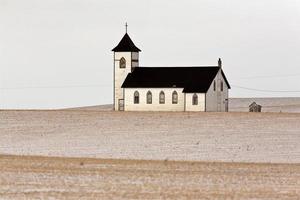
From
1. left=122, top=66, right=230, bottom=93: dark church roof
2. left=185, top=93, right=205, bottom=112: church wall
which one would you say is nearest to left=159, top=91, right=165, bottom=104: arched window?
left=122, top=66, right=230, bottom=93: dark church roof

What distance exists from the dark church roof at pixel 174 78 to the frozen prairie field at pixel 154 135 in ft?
26.1

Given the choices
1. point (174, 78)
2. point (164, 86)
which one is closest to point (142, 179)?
point (164, 86)

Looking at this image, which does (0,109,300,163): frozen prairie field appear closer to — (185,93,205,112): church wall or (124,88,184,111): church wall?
(185,93,205,112): church wall

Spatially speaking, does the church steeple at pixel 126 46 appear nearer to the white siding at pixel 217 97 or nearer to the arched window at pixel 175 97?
the arched window at pixel 175 97

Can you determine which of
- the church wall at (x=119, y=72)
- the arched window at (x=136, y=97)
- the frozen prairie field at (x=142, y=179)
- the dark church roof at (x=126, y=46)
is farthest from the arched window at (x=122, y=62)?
the frozen prairie field at (x=142, y=179)

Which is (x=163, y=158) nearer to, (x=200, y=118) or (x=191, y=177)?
(x=191, y=177)

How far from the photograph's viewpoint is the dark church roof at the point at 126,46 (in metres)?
68.1

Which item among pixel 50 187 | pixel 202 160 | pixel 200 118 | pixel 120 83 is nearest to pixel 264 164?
pixel 202 160

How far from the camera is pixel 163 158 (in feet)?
120

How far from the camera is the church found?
6328 cm

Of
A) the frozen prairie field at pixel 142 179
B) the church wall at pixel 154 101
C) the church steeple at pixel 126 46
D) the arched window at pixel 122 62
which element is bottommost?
the frozen prairie field at pixel 142 179

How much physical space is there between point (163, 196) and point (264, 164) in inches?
380

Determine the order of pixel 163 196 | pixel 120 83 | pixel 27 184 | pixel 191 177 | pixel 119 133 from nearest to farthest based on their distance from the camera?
pixel 163 196, pixel 27 184, pixel 191 177, pixel 119 133, pixel 120 83

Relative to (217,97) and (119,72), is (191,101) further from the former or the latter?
(119,72)
